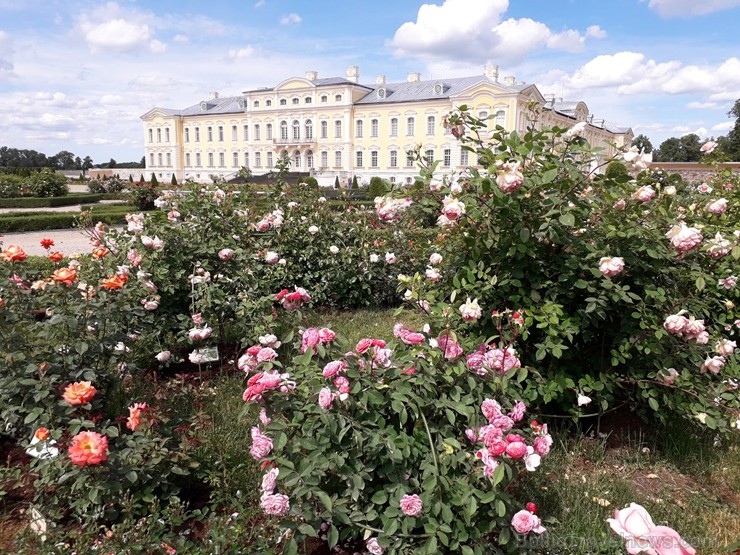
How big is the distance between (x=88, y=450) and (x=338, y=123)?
129ft

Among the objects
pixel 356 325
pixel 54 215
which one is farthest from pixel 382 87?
pixel 356 325

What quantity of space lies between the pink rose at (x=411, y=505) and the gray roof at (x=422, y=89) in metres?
34.1

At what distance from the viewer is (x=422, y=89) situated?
36.3 meters

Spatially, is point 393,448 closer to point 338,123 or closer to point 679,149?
point 338,123

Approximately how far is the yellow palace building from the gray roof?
0.08 meters

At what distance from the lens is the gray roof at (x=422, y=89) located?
34000 mm

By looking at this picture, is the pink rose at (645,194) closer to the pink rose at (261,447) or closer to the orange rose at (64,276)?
the pink rose at (261,447)

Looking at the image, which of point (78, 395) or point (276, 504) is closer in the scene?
point (276, 504)

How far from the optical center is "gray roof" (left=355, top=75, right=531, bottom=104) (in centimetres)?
3400

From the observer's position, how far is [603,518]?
5.86 feet

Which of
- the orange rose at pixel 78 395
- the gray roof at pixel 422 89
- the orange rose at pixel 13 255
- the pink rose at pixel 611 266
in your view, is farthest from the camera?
the gray roof at pixel 422 89

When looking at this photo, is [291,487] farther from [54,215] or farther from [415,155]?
[54,215]

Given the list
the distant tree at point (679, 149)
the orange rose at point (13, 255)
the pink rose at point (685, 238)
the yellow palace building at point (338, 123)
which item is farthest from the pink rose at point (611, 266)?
the distant tree at point (679, 149)

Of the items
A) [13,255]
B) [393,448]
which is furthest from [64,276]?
[393,448]
